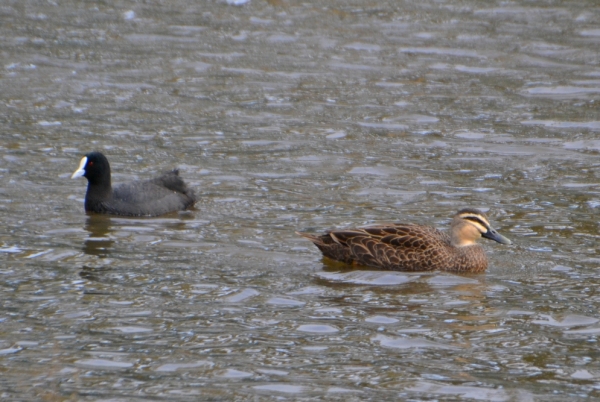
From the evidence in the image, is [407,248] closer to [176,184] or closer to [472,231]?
[472,231]

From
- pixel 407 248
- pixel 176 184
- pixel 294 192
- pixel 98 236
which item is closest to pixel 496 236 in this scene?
pixel 407 248

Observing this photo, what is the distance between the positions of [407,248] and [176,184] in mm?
3642

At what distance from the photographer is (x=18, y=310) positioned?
9383mm

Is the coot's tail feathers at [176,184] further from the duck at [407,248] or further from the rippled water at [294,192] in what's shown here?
the duck at [407,248]

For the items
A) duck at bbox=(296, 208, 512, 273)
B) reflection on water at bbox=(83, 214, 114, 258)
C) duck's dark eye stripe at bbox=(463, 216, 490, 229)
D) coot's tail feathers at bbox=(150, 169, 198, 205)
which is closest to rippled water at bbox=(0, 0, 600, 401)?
reflection on water at bbox=(83, 214, 114, 258)

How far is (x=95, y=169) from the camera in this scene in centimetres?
1342

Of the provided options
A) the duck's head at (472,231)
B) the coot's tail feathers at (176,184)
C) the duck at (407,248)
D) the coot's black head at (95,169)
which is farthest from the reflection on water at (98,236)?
the duck's head at (472,231)

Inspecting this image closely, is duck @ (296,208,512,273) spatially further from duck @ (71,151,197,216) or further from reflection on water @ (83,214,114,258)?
duck @ (71,151,197,216)

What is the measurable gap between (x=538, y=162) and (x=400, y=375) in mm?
8033

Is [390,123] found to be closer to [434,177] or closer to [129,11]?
[434,177]

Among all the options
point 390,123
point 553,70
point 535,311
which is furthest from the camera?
point 553,70

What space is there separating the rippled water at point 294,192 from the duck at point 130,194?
0.23 metres

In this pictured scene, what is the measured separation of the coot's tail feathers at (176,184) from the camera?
531 inches

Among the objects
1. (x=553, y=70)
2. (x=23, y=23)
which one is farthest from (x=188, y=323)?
(x=23, y=23)
